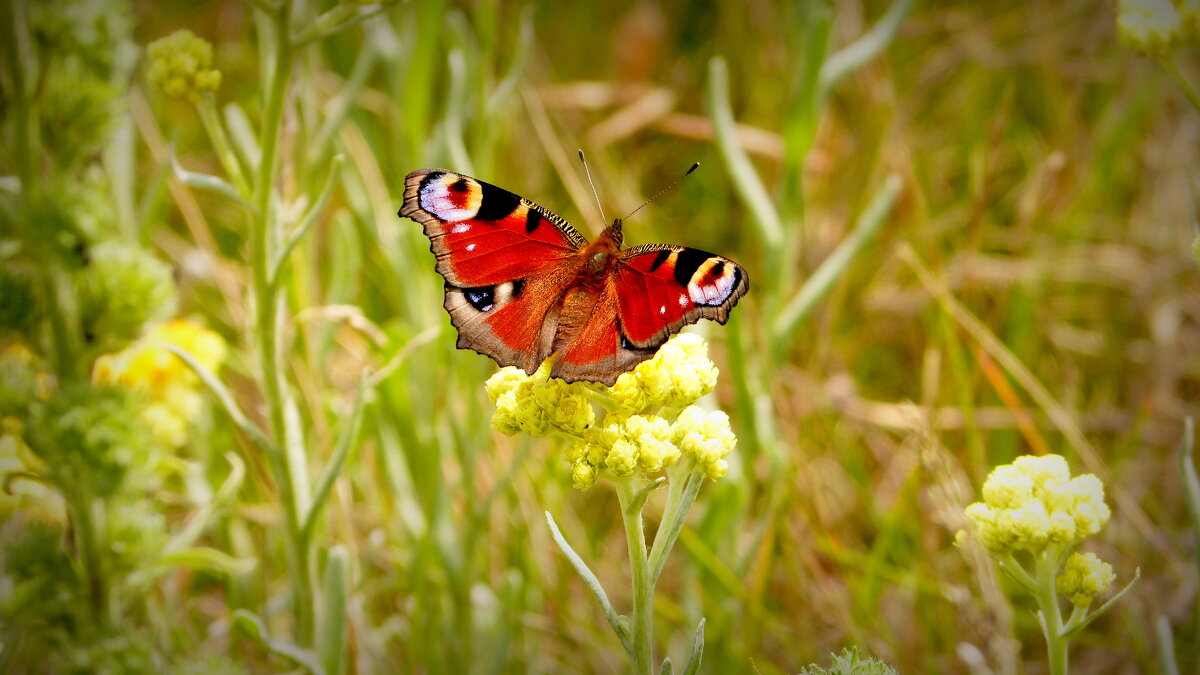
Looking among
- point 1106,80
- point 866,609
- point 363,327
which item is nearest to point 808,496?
point 866,609

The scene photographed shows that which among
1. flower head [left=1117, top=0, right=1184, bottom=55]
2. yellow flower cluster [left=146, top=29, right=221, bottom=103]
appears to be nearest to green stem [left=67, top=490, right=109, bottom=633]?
yellow flower cluster [left=146, top=29, right=221, bottom=103]

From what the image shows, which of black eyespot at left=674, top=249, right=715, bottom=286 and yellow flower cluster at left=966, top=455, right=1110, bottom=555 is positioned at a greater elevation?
black eyespot at left=674, top=249, right=715, bottom=286

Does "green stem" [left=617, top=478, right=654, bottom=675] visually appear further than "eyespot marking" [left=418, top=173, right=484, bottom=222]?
No

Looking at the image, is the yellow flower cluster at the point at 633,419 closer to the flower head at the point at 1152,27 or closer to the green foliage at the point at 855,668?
the green foliage at the point at 855,668

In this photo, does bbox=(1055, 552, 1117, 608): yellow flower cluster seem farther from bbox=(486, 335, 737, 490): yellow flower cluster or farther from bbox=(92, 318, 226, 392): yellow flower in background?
bbox=(92, 318, 226, 392): yellow flower in background

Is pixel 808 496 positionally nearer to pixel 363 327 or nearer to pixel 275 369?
pixel 363 327

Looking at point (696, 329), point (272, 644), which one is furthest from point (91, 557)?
point (696, 329)

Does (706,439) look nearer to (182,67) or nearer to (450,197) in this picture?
(450,197)
